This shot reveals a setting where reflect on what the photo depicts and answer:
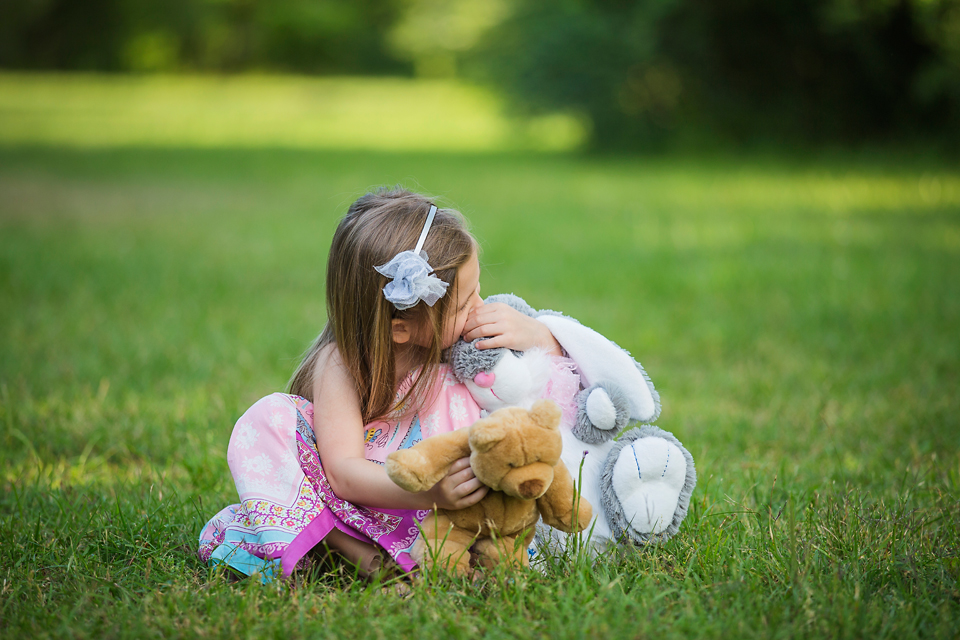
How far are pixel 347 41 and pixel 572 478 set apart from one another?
52.3 metres

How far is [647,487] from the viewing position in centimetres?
213

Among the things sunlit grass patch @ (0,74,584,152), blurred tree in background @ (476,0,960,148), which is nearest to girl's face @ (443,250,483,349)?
blurred tree in background @ (476,0,960,148)

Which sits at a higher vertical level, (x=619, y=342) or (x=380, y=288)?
(x=380, y=288)

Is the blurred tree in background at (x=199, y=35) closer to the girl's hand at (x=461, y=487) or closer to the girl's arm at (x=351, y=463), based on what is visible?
the girl's arm at (x=351, y=463)

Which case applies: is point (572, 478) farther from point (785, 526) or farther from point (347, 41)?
point (347, 41)

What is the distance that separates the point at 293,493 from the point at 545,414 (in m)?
0.74

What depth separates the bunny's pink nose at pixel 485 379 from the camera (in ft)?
7.05

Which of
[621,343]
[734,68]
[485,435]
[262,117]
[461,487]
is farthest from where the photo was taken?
[262,117]

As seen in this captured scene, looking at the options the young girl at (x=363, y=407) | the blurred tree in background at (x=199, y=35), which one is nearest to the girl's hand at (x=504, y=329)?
the young girl at (x=363, y=407)

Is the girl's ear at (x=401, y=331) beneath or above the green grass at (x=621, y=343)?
above

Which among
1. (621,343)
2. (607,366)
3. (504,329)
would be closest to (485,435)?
(504,329)

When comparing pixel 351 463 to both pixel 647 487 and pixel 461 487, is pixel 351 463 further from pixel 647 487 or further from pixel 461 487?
pixel 647 487

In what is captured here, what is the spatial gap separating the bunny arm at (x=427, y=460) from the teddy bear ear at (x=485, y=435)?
0.05 metres

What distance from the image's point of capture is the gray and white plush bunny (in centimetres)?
213
